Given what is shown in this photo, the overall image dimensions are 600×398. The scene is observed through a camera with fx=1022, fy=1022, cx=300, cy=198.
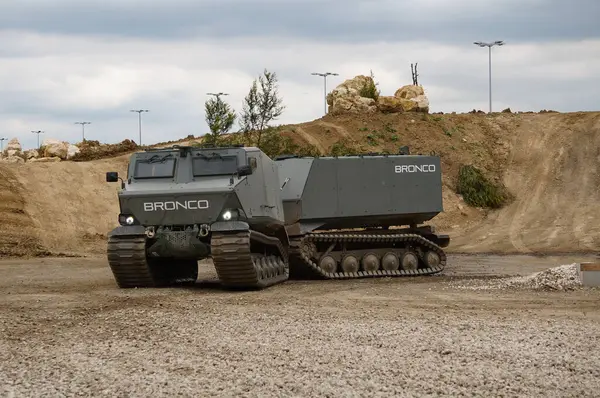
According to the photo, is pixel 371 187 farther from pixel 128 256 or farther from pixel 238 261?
pixel 128 256

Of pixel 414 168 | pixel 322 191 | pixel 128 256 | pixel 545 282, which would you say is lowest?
pixel 545 282

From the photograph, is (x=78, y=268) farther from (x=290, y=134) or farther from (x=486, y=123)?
(x=486, y=123)

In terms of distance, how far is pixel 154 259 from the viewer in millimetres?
20578

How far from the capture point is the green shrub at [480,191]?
4778cm

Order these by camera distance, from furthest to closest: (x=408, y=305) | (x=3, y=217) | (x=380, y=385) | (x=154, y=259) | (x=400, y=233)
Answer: (x=3, y=217) < (x=400, y=233) < (x=154, y=259) < (x=408, y=305) < (x=380, y=385)

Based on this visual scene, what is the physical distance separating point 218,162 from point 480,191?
98.0 feet

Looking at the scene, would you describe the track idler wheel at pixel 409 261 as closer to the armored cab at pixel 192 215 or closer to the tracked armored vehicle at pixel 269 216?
the tracked armored vehicle at pixel 269 216

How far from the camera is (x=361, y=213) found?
995 inches

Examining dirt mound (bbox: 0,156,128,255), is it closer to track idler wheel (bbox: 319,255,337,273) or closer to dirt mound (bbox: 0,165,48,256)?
dirt mound (bbox: 0,165,48,256)

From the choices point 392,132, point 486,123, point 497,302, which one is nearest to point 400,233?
point 497,302

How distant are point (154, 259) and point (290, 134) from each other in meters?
31.5

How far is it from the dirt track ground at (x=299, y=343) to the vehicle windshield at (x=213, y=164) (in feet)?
7.82

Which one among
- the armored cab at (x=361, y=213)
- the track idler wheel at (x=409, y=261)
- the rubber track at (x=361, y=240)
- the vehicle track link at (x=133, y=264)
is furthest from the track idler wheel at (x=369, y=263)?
the vehicle track link at (x=133, y=264)

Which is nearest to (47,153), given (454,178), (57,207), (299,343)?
(57,207)
